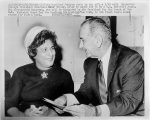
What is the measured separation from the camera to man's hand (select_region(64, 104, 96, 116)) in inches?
31.3

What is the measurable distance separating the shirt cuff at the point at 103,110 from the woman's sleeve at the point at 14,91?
0.29m

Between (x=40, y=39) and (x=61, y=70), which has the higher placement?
(x=40, y=39)

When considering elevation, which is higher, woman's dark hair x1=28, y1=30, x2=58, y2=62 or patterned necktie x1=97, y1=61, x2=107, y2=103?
woman's dark hair x1=28, y1=30, x2=58, y2=62

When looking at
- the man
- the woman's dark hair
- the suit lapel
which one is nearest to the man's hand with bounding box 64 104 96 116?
the man

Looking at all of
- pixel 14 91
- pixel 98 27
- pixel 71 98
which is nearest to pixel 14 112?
pixel 14 91

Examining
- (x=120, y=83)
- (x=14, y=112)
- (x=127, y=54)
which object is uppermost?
(x=127, y=54)

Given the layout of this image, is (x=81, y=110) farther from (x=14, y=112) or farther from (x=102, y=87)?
(x=14, y=112)

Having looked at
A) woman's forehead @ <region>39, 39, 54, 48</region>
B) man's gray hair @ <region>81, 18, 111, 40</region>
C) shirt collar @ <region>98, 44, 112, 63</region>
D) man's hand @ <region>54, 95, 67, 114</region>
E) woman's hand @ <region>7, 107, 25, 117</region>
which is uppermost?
man's gray hair @ <region>81, 18, 111, 40</region>

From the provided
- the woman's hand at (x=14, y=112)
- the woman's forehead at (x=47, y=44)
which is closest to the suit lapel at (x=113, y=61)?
the woman's forehead at (x=47, y=44)

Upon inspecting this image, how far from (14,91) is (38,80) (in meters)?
0.09

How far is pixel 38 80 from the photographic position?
2.61 ft

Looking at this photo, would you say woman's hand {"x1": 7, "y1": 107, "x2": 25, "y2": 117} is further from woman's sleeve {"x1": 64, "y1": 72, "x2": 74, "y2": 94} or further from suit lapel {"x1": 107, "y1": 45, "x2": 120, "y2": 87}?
suit lapel {"x1": 107, "y1": 45, "x2": 120, "y2": 87}

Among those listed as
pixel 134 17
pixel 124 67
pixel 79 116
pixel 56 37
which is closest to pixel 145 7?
pixel 134 17

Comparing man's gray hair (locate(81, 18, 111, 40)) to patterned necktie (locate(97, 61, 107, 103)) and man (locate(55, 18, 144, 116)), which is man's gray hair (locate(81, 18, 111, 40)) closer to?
man (locate(55, 18, 144, 116))
